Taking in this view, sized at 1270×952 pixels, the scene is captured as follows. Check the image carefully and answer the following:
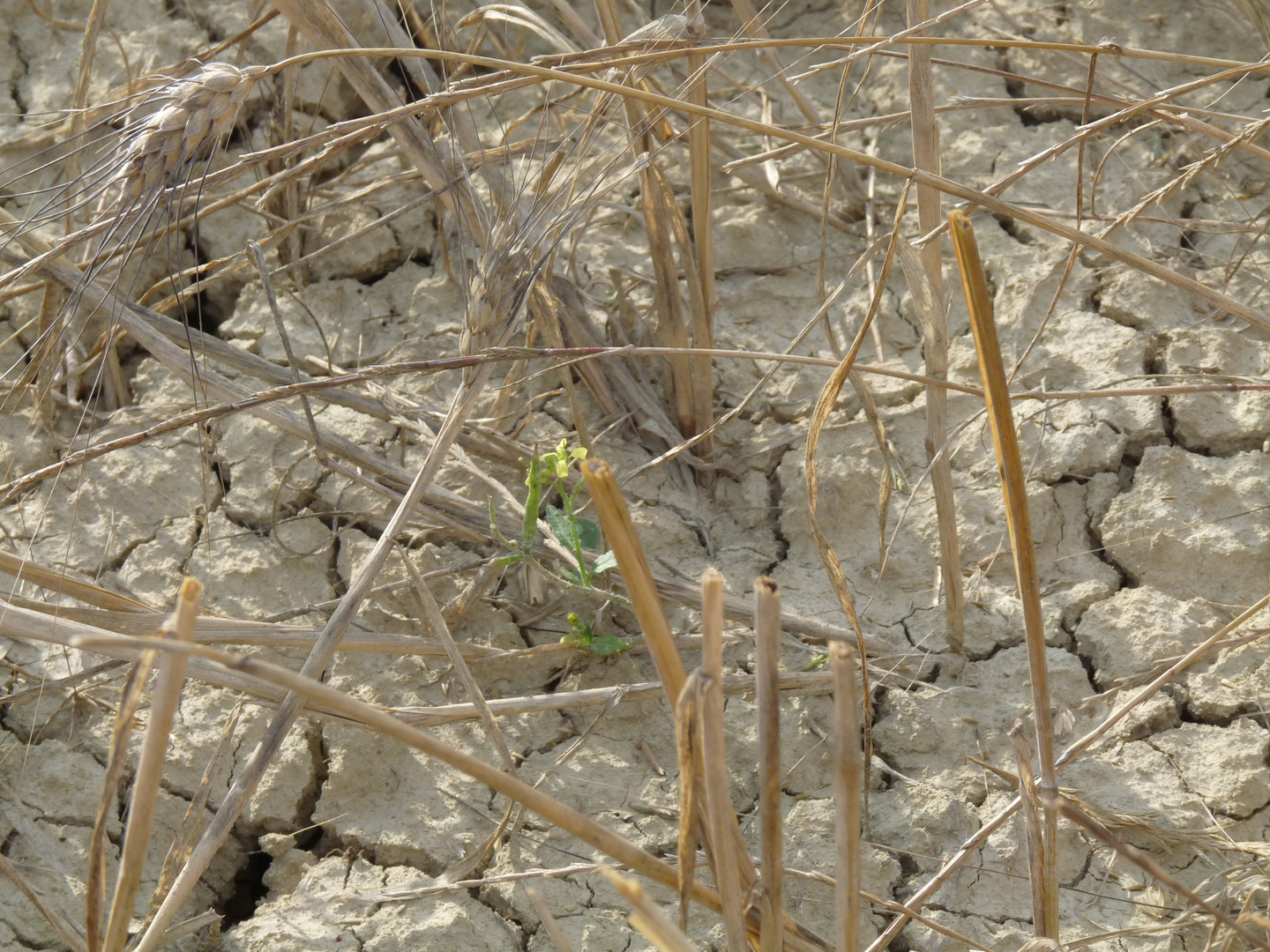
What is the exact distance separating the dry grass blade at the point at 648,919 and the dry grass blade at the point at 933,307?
894 mm

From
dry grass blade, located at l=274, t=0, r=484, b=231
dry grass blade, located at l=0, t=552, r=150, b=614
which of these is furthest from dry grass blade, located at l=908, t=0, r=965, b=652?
dry grass blade, located at l=0, t=552, r=150, b=614

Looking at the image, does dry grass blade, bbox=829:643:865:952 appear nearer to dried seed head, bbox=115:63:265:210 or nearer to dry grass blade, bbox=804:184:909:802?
dry grass blade, bbox=804:184:909:802

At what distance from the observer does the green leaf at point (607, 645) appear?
1615 millimetres

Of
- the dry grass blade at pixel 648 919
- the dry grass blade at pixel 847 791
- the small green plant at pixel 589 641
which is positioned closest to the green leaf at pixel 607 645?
the small green plant at pixel 589 641

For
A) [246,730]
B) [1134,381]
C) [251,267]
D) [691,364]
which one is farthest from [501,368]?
[1134,381]

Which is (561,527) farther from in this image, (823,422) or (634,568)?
(634,568)

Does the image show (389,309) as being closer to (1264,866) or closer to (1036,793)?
(1036,793)

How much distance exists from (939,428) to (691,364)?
0.51 meters

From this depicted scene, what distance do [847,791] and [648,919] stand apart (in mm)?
194

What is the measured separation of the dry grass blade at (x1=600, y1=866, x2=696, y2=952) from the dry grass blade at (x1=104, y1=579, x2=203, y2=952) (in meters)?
0.35

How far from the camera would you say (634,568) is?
0.87 metres

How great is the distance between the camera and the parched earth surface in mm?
1485

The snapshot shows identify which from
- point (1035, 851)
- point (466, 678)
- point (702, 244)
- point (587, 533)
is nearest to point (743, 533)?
point (587, 533)

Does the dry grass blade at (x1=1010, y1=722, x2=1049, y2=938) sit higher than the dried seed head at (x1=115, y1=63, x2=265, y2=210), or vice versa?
the dried seed head at (x1=115, y1=63, x2=265, y2=210)
